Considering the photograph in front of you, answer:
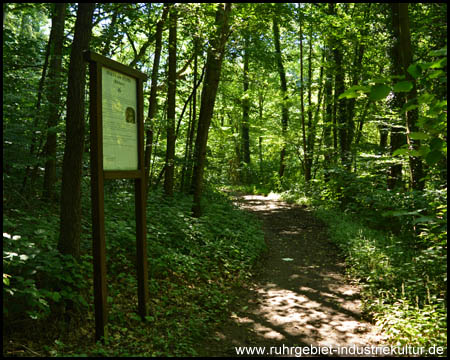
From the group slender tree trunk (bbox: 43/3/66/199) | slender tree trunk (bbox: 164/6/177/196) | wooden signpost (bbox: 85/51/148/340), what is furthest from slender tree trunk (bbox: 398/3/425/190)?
slender tree trunk (bbox: 43/3/66/199)

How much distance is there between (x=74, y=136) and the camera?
4262 millimetres

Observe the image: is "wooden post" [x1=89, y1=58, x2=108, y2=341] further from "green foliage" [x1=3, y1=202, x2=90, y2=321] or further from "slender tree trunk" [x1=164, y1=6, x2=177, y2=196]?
"slender tree trunk" [x1=164, y1=6, x2=177, y2=196]

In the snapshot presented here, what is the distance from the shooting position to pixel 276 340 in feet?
14.7

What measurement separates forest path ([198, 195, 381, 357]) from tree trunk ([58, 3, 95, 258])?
86.6 inches

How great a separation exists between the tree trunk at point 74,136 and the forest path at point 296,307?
2199 millimetres

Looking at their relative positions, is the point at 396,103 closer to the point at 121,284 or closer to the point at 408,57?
the point at 408,57

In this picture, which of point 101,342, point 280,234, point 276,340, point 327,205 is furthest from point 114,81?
point 327,205

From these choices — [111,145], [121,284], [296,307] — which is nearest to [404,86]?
[111,145]

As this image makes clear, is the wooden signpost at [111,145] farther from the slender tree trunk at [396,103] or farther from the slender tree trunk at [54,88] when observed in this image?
the slender tree trunk at [396,103]

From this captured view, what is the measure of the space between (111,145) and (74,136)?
1.89 feet

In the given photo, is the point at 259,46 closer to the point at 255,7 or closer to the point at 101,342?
the point at 255,7

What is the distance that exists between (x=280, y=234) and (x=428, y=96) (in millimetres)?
8485

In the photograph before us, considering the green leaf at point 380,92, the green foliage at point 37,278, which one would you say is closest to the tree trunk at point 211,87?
the green foliage at point 37,278

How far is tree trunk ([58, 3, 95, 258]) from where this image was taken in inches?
168
